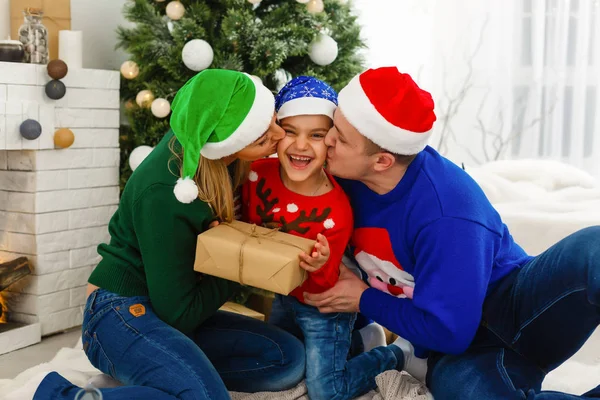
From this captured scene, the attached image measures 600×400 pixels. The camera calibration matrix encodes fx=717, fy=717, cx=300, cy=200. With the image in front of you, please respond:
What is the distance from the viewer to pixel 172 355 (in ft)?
5.84

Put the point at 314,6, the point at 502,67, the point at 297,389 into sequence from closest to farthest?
the point at 297,389 → the point at 314,6 → the point at 502,67

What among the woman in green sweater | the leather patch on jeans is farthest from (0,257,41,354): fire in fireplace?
the leather patch on jeans

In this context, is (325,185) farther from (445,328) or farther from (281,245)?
(445,328)

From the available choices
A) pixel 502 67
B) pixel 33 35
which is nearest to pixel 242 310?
pixel 33 35

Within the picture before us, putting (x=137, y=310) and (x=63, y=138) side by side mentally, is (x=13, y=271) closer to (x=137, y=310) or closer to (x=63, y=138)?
(x=63, y=138)

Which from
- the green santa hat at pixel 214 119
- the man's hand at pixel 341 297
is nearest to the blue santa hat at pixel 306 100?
the green santa hat at pixel 214 119

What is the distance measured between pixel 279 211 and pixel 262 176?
0.13 meters

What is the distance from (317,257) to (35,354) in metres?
1.48

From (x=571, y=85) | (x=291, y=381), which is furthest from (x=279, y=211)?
(x=571, y=85)

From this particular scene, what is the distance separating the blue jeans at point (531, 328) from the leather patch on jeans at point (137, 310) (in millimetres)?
811

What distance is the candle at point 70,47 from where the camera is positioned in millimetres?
2893

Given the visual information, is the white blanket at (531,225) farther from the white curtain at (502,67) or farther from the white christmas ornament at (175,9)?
the white christmas ornament at (175,9)

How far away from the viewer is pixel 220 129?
5.84 feet

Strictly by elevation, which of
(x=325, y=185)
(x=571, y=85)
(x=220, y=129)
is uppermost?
(x=571, y=85)
